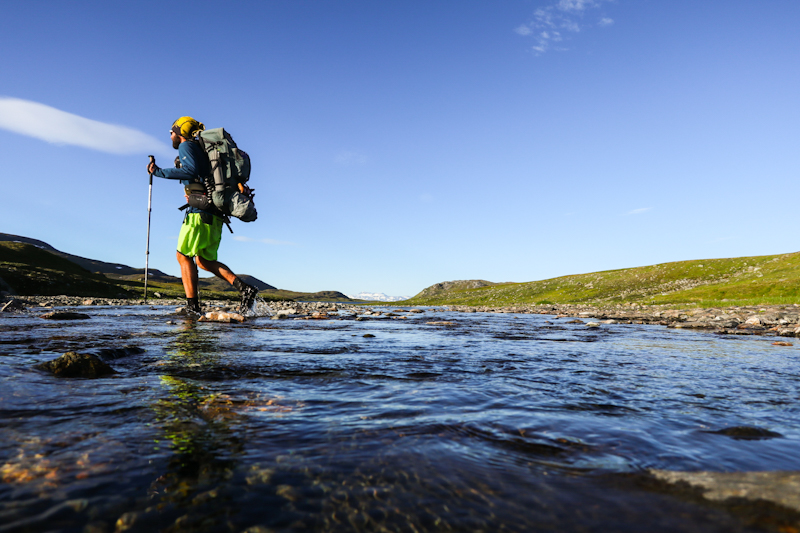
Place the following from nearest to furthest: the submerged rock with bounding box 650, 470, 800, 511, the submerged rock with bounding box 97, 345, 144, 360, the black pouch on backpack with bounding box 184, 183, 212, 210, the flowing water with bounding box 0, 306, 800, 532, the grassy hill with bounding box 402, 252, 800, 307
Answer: the flowing water with bounding box 0, 306, 800, 532 → the submerged rock with bounding box 650, 470, 800, 511 → the submerged rock with bounding box 97, 345, 144, 360 → the black pouch on backpack with bounding box 184, 183, 212, 210 → the grassy hill with bounding box 402, 252, 800, 307

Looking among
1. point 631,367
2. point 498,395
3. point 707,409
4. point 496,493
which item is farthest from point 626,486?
point 631,367

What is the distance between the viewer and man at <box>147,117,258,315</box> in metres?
13.0

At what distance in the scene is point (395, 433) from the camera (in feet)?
11.8

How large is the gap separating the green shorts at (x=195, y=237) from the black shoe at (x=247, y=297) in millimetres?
2504

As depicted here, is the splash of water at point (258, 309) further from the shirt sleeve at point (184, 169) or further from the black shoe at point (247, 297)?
the shirt sleeve at point (184, 169)

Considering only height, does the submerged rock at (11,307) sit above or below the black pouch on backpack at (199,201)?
below

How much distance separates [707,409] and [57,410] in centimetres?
688

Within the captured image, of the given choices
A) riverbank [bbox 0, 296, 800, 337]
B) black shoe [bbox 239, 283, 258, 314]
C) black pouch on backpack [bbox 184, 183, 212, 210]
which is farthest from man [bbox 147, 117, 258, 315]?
riverbank [bbox 0, 296, 800, 337]

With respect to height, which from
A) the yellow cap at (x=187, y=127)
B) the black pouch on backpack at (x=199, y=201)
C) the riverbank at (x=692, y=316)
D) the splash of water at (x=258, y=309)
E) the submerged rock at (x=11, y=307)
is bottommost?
the riverbank at (x=692, y=316)

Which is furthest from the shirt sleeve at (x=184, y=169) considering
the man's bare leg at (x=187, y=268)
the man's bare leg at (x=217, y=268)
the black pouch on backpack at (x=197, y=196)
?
the man's bare leg at (x=217, y=268)

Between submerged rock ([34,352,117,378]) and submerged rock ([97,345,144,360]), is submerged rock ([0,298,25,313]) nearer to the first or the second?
submerged rock ([97,345,144,360])

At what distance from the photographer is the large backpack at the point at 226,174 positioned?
524 inches

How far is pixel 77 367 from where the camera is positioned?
532 centimetres

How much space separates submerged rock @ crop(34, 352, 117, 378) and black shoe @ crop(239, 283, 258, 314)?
10.1 m
